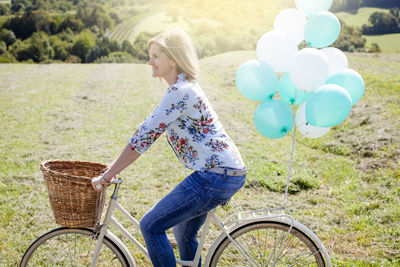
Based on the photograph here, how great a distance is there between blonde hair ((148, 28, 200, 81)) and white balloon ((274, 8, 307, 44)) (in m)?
1.36

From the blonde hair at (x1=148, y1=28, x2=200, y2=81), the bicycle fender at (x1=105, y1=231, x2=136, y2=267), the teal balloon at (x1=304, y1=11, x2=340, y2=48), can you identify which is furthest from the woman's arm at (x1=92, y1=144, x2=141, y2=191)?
the teal balloon at (x1=304, y1=11, x2=340, y2=48)

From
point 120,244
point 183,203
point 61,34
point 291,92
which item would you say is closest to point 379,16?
point 291,92

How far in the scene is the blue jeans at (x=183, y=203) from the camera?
7.18 ft

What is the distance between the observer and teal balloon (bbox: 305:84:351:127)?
2629 mm

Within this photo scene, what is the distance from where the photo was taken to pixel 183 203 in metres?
2.21

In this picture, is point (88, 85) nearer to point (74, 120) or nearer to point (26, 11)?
point (74, 120)

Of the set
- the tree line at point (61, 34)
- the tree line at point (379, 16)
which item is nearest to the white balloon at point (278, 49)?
the tree line at point (379, 16)

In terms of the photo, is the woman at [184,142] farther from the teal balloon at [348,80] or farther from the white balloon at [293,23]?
the white balloon at [293,23]

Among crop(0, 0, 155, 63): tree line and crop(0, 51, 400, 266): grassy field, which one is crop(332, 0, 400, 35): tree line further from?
crop(0, 0, 155, 63): tree line

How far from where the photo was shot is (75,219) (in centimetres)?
226

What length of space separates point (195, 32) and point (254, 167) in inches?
2369

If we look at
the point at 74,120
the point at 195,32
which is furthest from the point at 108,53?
the point at 74,120

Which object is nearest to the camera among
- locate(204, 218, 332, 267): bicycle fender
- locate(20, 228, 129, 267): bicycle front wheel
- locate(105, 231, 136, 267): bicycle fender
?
locate(204, 218, 332, 267): bicycle fender

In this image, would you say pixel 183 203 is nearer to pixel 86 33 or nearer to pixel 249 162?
pixel 249 162
